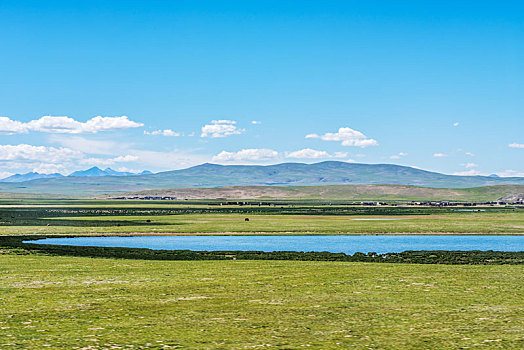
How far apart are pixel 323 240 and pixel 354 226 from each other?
23.0 meters

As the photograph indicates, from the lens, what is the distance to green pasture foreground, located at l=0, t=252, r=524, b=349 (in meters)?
16.0

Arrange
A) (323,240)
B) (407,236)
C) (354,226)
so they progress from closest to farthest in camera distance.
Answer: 1. (323,240)
2. (407,236)
3. (354,226)

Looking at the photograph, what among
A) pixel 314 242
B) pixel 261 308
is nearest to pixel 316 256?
pixel 314 242

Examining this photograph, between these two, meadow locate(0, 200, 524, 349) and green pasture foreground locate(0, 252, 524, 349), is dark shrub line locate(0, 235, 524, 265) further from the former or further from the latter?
green pasture foreground locate(0, 252, 524, 349)

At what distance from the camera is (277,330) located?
1738 cm

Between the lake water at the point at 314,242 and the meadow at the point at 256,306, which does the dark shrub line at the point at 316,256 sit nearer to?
the lake water at the point at 314,242

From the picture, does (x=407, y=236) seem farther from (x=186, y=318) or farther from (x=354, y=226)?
(x=186, y=318)

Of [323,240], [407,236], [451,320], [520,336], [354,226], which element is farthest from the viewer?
[354,226]

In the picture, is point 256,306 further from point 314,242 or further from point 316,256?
point 314,242

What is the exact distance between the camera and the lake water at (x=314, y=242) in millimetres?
58344

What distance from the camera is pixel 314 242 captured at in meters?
65.8

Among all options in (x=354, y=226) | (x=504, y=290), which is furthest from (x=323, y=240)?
(x=504, y=290)

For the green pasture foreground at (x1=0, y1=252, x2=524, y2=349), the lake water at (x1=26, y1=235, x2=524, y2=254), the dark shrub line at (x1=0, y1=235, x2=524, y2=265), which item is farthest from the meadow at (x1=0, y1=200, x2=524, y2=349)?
the lake water at (x1=26, y1=235, x2=524, y2=254)

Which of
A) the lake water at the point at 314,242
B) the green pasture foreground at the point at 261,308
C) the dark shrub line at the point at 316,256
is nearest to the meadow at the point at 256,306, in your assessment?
the green pasture foreground at the point at 261,308
